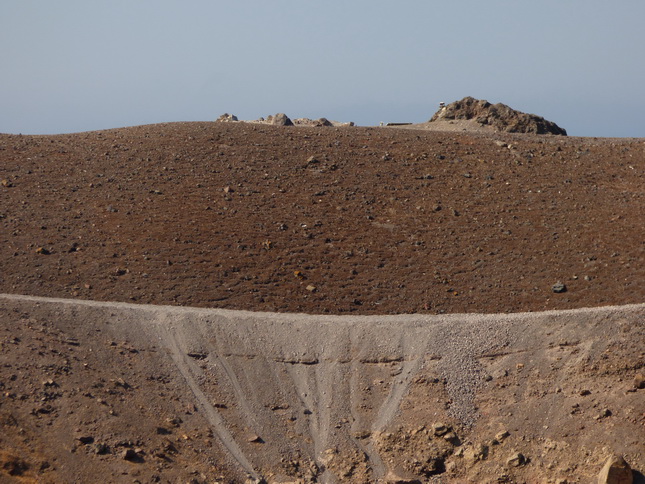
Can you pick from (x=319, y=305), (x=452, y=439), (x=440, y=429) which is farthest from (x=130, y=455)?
(x=319, y=305)

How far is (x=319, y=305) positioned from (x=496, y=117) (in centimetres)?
1942

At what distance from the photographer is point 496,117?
130ft

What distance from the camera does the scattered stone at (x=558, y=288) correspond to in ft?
77.8

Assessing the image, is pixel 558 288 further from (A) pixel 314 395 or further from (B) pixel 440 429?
(A) pixel 314 395

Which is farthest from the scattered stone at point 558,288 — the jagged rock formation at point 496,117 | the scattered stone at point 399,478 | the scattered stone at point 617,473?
the jagged rock formation at point 496,117

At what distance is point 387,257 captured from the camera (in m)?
25.9

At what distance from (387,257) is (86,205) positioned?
33.8 ft

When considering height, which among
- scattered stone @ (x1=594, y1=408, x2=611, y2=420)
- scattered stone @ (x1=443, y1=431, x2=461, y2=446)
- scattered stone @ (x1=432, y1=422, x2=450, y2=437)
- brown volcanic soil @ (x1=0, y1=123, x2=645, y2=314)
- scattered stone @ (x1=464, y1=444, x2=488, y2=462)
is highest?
brown volcanic soil @ (x1=0, y1=123, x2=645, y2=314)

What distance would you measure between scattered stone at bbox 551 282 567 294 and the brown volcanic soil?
0.50ft

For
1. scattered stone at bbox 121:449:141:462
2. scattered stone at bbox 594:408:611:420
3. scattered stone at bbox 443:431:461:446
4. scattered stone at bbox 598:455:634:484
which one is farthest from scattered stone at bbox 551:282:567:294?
scattered stone at bbox 121:449:141:462

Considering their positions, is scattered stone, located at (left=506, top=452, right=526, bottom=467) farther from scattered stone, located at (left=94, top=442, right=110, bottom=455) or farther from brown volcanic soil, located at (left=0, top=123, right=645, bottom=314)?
scattered stone, located at (left=94, top=442, right=110, bottom=455)

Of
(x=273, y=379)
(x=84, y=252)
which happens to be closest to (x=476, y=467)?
(x=273, y=379)

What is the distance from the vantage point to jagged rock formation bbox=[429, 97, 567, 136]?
3844 cm

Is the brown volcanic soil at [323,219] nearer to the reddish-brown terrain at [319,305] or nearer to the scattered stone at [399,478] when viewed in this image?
the reddish-brown terrain at [319,305]
